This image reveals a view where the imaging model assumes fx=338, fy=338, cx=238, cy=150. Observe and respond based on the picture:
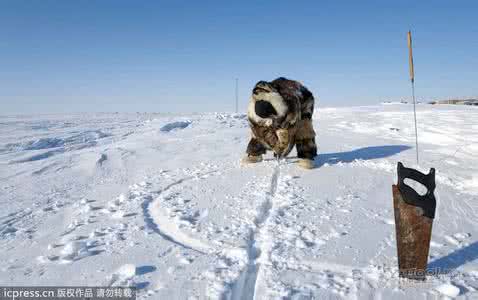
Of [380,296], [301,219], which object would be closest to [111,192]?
[301,219]

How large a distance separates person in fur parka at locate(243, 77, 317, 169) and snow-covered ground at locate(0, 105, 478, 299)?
0.36 m

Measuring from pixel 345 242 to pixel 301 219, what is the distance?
1.54 feet

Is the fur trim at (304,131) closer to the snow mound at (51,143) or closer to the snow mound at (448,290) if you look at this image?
the snow mound at (448,290)

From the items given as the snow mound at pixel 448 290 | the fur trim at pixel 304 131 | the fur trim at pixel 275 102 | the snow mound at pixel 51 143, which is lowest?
the snow mound at pixel 448 290

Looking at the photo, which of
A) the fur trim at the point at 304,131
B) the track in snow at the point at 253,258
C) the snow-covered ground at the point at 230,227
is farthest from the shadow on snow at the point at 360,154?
the track in snow at the point at 253,258

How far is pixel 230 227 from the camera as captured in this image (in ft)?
8.62

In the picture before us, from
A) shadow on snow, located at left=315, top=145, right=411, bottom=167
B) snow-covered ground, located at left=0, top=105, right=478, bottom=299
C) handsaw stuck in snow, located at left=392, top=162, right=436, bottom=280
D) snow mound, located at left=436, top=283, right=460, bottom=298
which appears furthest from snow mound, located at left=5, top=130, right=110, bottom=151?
snow mound, located at left=436, top=283, right=460, bottom=298

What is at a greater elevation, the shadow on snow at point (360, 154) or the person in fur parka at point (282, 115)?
the person in fur parka at point (282, 115)

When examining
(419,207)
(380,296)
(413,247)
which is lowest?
(380,296)

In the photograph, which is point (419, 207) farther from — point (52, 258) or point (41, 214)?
point (41, 214)

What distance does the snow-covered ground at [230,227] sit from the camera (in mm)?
1881

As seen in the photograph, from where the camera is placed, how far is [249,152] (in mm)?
4797

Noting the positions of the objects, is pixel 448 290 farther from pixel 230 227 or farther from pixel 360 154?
pixel 360 154

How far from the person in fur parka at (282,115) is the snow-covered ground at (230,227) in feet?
1.19
